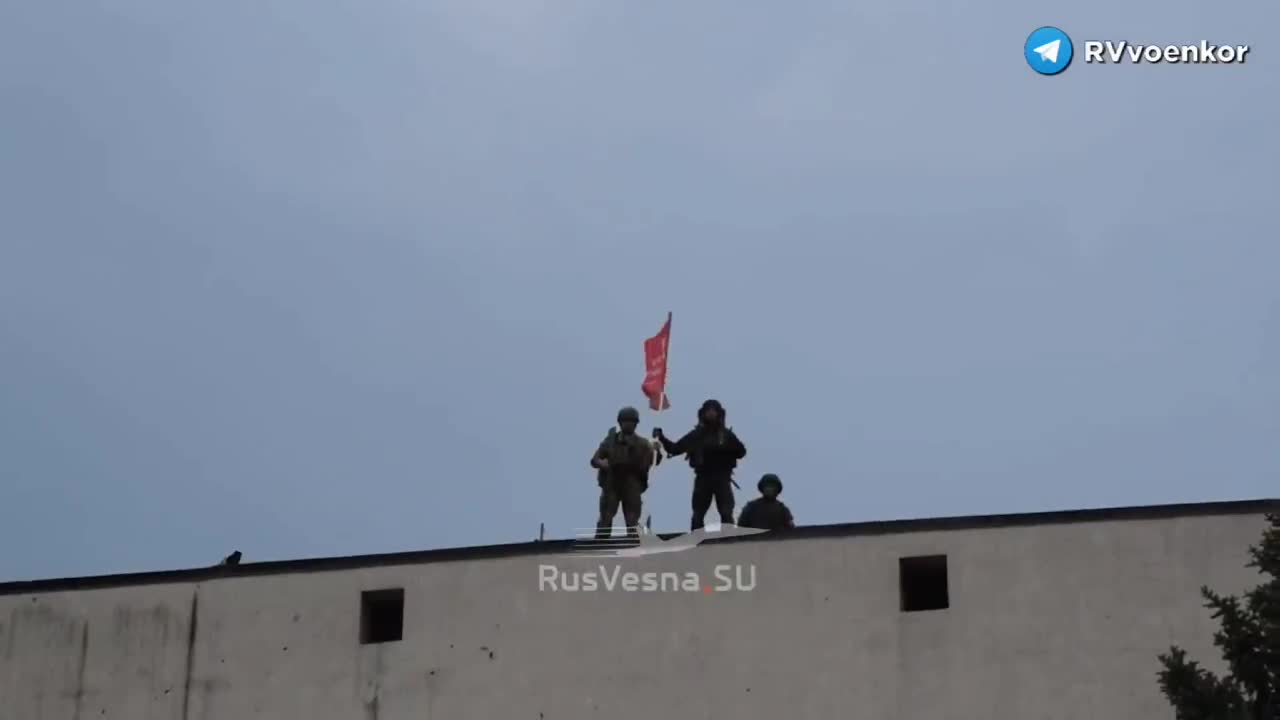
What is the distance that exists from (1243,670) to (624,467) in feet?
22.4

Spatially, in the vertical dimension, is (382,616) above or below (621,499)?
below

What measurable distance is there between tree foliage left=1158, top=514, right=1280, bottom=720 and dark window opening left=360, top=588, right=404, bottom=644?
25.0 ft

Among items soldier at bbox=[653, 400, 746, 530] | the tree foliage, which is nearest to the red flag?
soldier at bbox=[653, 400, 746, 530]

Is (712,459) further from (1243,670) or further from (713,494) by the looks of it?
(1243,670)

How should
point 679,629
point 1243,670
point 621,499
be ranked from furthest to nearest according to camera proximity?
point 621,499
point 679,629
point 1243,670

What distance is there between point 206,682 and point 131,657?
82cm

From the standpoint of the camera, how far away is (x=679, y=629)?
21594 millimetres

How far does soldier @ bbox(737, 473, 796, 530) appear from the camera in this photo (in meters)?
22.3

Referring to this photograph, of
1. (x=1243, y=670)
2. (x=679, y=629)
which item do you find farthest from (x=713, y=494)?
(x=1243, y=670)

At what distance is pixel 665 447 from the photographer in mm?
23047

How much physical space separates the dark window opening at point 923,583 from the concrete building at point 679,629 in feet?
0.08

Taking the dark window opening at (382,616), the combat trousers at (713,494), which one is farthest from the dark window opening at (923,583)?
the dark window opening at (382,616)

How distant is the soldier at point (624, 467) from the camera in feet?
73.9

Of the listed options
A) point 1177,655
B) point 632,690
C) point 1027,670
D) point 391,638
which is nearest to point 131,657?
point 391,638
